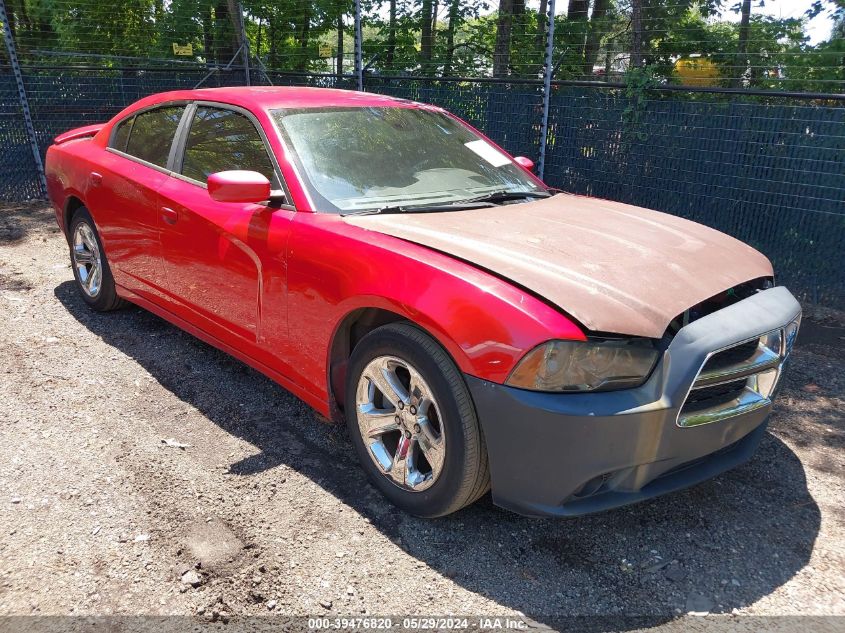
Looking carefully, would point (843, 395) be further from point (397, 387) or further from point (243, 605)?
point (243, 605)

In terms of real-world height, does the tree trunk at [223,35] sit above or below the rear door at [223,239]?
above

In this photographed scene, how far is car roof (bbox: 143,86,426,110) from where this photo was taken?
3.85m

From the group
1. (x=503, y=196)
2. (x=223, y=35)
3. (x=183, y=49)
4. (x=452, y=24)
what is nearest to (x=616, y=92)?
(x=503, y=196)

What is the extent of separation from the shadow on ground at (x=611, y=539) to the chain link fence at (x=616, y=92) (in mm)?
3026

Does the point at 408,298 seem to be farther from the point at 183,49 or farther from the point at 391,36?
the point at 183,49

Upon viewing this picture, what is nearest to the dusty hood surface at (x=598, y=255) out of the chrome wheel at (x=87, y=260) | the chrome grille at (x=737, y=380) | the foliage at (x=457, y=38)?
the chrome grille at (x=737, y=380)

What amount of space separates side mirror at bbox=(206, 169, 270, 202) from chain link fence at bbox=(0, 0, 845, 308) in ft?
14.6

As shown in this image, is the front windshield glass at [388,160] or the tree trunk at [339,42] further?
the tree trunk at [339,42]

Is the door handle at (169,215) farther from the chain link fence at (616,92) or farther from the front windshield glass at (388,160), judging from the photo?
the chain link fence at (616,92)

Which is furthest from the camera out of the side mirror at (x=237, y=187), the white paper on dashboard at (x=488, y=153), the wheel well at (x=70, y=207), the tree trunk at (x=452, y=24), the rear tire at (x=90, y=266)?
the tree trunk at (x=452, y=24)

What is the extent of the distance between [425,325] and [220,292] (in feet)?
5.11

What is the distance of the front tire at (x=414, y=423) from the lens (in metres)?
2.62

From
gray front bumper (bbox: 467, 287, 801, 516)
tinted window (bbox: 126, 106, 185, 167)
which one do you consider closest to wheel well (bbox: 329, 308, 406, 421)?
gray front bumper (bbox: 467, 287, 801, 516)

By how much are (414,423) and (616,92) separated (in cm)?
536
